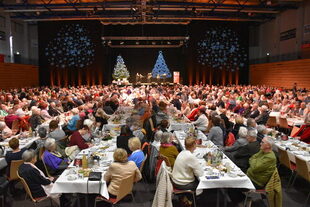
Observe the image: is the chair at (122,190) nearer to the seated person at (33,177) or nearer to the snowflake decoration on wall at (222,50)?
the seated person at (33,177)

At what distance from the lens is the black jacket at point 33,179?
4.06 m

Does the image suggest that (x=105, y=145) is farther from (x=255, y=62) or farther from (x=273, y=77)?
(x=255, y=62)

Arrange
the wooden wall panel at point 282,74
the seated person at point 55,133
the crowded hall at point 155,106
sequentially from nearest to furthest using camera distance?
1. the crowded hall at point 155,106
2. the seated person at point 55,133
3. the wooden wall panel at point 282,74

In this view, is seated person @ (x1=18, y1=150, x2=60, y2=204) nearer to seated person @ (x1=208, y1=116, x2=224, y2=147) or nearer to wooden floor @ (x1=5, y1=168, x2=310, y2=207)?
wooden floor @ (x1=5, y1=168, x2=310, y2=207)

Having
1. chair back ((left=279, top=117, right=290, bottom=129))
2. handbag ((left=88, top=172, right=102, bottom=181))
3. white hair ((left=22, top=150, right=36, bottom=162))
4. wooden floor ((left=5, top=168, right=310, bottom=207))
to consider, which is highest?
white hair ((left=22, top=150, right=36, bottom=162))

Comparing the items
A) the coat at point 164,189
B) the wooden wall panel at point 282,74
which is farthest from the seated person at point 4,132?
the wooden wall panel at point 282,74

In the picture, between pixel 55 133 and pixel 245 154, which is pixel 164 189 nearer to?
pixel 245 154

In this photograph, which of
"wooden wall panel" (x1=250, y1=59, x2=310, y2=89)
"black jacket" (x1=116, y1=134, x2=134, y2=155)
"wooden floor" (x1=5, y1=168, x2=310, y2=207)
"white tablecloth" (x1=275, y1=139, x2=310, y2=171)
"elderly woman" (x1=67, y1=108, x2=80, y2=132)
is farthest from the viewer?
"wooden wall panel" (x1=250, y1=59, x2=310, y2=89)

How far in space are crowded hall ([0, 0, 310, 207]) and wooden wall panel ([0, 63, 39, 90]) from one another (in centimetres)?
14

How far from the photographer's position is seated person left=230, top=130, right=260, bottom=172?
15.8 feet

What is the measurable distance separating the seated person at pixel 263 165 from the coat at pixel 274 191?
0.10 meters

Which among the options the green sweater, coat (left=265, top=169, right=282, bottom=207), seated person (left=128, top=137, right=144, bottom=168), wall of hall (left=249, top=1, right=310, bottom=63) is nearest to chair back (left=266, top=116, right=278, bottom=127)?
the green sweater

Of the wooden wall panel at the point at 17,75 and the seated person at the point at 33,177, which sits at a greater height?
the wooden wall panel at the point at 17,75

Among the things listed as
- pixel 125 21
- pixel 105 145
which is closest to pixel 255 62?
pixel 125 21
